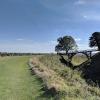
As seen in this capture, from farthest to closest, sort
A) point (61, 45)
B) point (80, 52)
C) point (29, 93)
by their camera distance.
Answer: point (61, 45)
point (80, 52)
point (29, 93)

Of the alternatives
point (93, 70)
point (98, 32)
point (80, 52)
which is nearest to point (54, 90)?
point (93, 70)

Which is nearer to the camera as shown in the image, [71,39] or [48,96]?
[48,96]

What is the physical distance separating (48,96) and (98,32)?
59123 millimetres

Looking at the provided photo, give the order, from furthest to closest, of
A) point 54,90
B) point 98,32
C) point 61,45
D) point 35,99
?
1. point 61,45
2. point 98,32
3. point 54,90
4. point 35,99

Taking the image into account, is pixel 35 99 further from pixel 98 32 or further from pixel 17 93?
pixel 98 32

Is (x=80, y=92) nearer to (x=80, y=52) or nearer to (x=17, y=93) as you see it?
(x=17, y=93)

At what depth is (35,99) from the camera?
14938mm

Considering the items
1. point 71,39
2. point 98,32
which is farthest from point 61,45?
point 98,32

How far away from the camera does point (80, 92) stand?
15227 mm

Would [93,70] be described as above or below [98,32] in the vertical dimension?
below

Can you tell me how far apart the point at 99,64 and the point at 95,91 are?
4088 cm

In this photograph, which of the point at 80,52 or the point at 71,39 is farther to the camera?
the point at 71,39

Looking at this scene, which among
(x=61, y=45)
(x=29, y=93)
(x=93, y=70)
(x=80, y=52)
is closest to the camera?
(x=29, y=93)

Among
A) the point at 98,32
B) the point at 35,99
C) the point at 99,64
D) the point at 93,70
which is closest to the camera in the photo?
the point at 35,99
